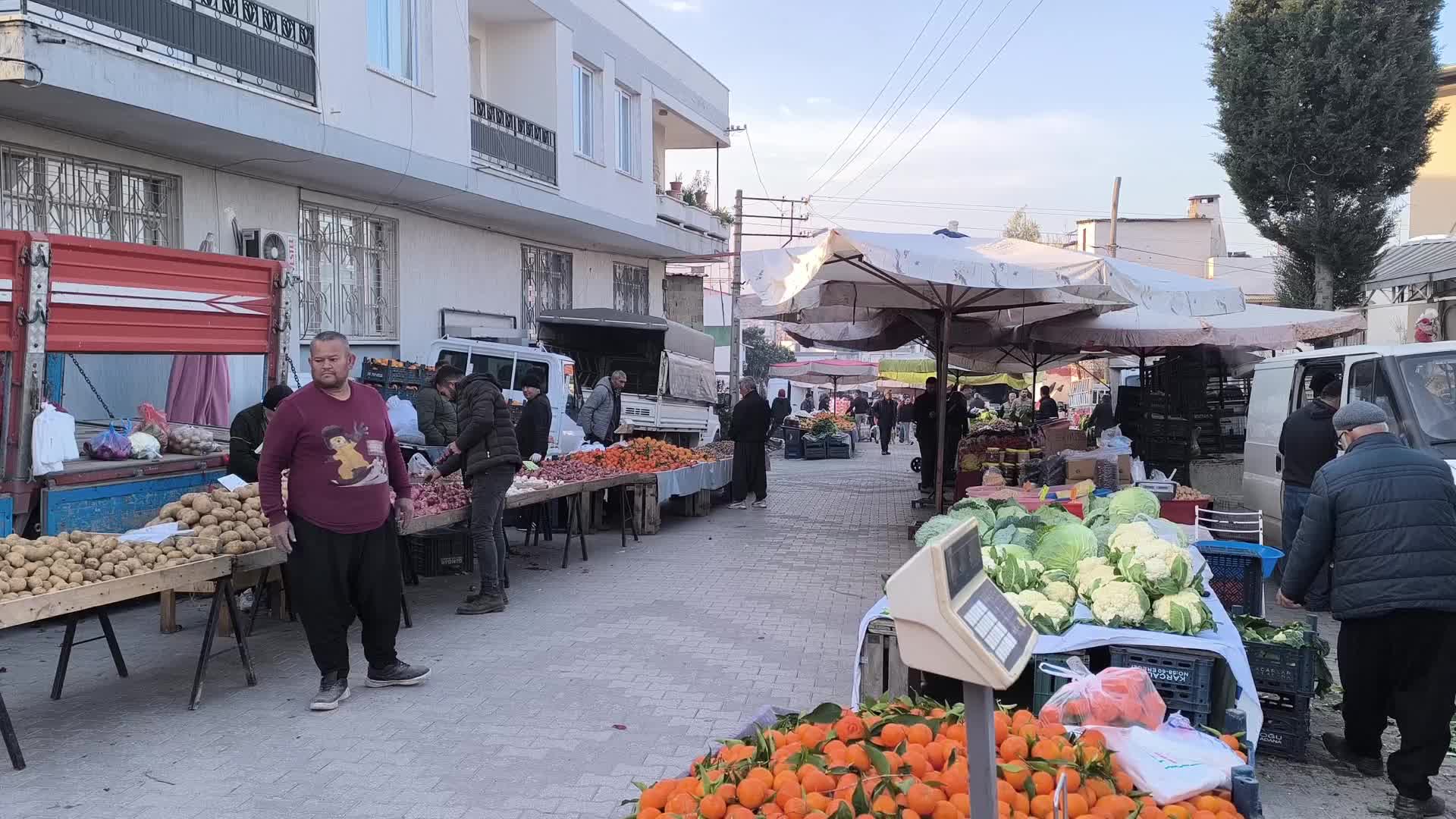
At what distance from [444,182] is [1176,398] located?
1095 cm

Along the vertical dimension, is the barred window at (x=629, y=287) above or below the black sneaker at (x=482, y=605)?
above

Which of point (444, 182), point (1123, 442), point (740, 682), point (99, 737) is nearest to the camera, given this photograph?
point (99, 737)

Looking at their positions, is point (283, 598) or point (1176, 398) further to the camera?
point (1176, 398)

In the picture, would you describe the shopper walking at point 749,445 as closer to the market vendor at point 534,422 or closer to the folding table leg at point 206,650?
the market vendor at point 534,422

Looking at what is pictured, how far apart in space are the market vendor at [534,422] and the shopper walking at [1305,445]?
7.18 metres

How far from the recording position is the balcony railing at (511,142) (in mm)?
16000

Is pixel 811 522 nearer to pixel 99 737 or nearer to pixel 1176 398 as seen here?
pixel 1176 398

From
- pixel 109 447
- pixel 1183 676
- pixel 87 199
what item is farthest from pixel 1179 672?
pixel 87 199

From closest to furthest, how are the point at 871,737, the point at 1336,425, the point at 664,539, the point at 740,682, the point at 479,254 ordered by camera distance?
the point at 871,737 → the point at 1336,425 → the point at 740,682 → the point at 664,539 → the point at 479,254

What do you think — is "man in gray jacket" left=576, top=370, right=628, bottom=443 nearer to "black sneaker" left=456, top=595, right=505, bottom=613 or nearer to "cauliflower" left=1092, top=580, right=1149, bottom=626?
"black sneaker" left=456, top=595, right=505, bottom=613

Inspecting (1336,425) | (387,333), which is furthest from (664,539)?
(1336,425)

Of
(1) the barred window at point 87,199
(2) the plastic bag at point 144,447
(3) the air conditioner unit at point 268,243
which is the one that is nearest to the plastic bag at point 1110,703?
(2) the plastic bag at point 144,447

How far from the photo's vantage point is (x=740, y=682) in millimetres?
6141

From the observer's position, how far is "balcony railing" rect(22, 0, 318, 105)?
9.23m
